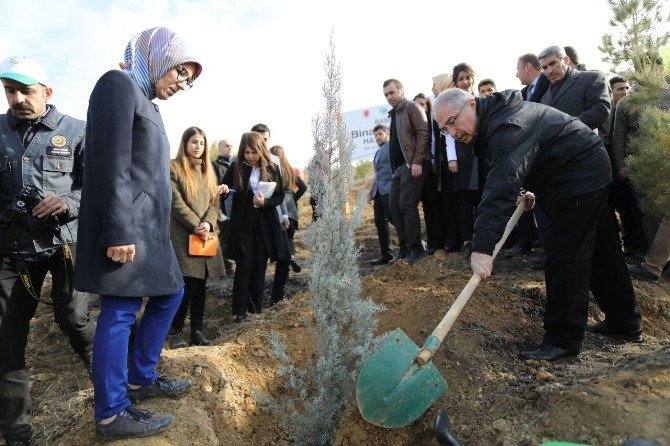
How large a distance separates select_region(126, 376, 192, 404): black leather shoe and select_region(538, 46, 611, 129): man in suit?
397cm

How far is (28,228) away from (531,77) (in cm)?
503

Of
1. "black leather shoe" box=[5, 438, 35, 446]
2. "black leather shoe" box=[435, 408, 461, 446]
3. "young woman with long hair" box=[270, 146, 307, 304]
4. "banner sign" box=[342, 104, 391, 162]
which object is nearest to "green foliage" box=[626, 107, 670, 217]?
"black leather shoe" box=[435, 408, 461, 446]

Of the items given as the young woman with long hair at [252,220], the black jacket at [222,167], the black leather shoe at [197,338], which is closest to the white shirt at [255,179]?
the young woman with long hair at [252,220]

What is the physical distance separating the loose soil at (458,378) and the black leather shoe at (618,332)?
0.08m

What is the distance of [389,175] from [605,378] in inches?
189

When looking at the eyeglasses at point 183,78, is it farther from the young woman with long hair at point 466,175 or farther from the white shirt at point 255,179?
the young woman with long hair at point 466,175

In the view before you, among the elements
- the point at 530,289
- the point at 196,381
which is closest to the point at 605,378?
the point at 530,289

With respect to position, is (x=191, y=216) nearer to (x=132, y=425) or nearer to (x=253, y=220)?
(x=253, y=220)

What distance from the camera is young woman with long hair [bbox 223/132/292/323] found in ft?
16.4

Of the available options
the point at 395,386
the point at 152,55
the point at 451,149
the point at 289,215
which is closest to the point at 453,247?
the point at 451,149

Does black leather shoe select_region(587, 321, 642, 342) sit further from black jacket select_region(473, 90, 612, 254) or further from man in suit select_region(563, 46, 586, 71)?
man in suit select_region(563, 46, 586, 71)

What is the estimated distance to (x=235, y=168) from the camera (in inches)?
202

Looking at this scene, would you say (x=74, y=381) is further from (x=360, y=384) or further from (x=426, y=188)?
(x=426, y=188)

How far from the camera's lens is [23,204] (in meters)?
2.91
